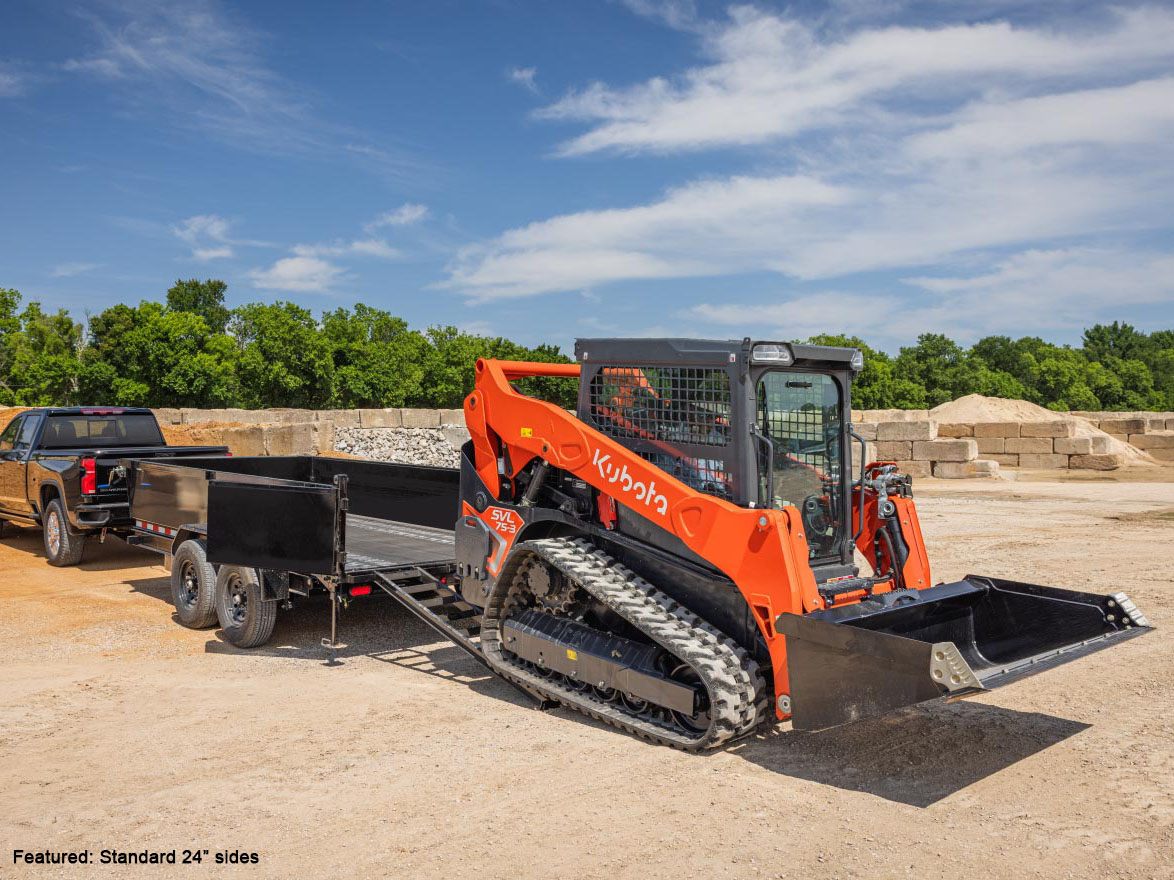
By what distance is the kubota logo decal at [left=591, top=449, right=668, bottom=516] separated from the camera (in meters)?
5.82

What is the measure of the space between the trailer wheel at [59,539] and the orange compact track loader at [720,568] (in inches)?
311

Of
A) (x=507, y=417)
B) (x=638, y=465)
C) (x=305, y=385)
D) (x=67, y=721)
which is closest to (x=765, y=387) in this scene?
(x=638, y=465)

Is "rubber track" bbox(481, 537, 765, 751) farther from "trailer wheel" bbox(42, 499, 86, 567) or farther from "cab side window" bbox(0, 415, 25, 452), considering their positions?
"cab side window" bbox(0, 415, 25, 452)

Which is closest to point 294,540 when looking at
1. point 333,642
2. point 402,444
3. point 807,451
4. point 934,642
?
point 333,642

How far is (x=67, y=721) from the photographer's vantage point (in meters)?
6.34

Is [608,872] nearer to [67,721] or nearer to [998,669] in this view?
[998,669]

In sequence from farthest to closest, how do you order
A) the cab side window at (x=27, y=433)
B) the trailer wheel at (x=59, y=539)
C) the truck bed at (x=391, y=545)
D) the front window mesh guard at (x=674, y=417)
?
the cab side window at (x=27, y=433) < the trailer wheel at (x=59, y=539) < the truck bed at (x=391, y=545) < the front window mesh guard at (x=674, y=417)

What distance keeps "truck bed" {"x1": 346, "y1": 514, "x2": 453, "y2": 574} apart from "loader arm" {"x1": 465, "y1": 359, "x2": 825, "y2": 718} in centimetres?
154

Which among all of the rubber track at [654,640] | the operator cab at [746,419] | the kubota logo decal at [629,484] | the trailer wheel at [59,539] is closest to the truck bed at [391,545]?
the rubber track at [654,640]

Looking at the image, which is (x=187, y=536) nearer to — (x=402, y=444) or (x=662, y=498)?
(x=662, y=498)

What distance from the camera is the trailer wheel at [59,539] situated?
40.6 feet

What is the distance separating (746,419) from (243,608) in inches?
194

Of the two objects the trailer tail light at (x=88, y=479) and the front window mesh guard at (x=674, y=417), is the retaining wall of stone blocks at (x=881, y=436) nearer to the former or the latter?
the trailer tail light at (x=88, y=479)

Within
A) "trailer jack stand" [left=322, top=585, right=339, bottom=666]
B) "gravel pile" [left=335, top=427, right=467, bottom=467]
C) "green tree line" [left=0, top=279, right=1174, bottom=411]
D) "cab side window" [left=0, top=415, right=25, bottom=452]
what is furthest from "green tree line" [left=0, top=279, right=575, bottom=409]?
"trailer jack stand" [left=322, top=585, right=339, bottom=666]
